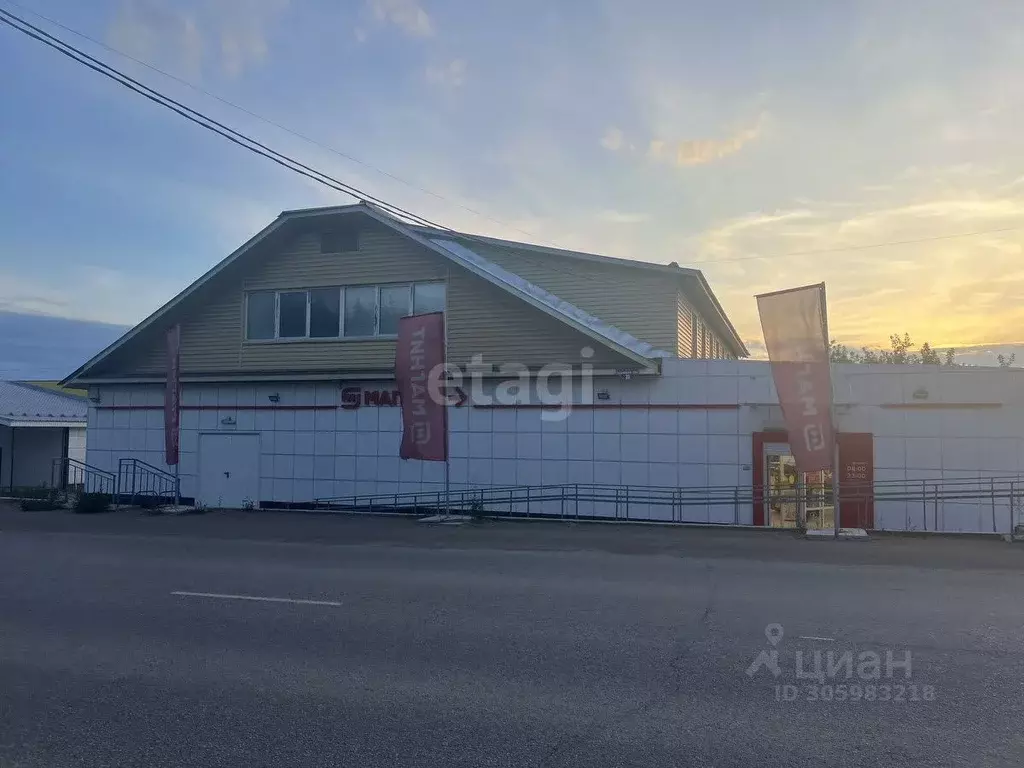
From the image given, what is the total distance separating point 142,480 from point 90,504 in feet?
6.84

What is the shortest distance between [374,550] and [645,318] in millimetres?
11140

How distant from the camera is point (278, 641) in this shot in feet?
24.8

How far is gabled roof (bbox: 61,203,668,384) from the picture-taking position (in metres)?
18.5

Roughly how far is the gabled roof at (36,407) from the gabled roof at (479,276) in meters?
8.67

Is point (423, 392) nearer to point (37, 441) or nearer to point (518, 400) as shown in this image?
point (518, 400)

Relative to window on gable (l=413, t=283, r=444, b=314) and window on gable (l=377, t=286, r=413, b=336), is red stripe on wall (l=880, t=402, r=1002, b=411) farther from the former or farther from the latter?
window on gable (l=377, t=286, r=413, b=336)

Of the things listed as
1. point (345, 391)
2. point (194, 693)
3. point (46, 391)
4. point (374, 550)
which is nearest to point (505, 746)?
point (194, 693)

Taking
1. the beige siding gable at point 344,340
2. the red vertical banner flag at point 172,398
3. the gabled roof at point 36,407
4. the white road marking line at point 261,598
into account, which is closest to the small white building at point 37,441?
the gabled roof at point 36,407

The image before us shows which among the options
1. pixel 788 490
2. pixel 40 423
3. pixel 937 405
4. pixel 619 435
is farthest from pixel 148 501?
pixel 937 405

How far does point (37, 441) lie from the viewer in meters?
34.0

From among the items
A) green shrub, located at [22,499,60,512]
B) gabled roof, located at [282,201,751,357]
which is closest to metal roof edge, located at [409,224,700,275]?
gabled roof, located at [282,201,751,357]

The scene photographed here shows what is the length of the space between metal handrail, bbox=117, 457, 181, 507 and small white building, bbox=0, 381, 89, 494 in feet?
32.5

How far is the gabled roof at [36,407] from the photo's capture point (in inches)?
1207

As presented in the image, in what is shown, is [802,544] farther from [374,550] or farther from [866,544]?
[374,550]
